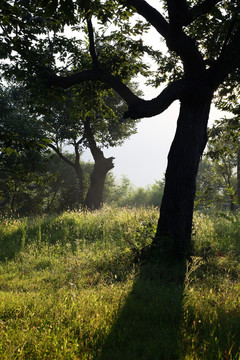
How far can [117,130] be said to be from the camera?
23.4 metres

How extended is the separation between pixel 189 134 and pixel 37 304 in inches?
200

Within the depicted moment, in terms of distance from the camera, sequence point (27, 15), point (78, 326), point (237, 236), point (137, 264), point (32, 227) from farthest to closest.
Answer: point (32, 227), point (237, 236), point (137, 264), point (27, 15), point (78, 326)

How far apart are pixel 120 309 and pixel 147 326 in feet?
1.70

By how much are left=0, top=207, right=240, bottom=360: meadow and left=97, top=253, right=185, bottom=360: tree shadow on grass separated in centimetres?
1

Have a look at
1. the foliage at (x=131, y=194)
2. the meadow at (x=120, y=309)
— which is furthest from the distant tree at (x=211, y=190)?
the foliage at (x=131, y=194)

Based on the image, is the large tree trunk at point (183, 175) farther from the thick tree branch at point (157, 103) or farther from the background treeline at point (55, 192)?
the background treeline at point (55, 192)

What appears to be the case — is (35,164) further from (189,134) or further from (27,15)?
(27,15)

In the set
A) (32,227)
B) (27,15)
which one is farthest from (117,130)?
(27,15)

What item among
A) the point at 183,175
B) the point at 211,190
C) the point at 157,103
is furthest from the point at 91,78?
the point at 211,190

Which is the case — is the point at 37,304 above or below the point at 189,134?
below

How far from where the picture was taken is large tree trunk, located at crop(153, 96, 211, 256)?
22.8 feet

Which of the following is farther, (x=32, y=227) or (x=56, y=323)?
(x=32, y=227)

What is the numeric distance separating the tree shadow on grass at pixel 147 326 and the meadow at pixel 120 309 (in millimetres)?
11

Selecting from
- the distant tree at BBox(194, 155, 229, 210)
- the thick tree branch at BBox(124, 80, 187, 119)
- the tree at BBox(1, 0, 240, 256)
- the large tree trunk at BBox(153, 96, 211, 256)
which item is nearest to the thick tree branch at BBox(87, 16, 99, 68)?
the tree at BBox(1, 0, 240, 256)
